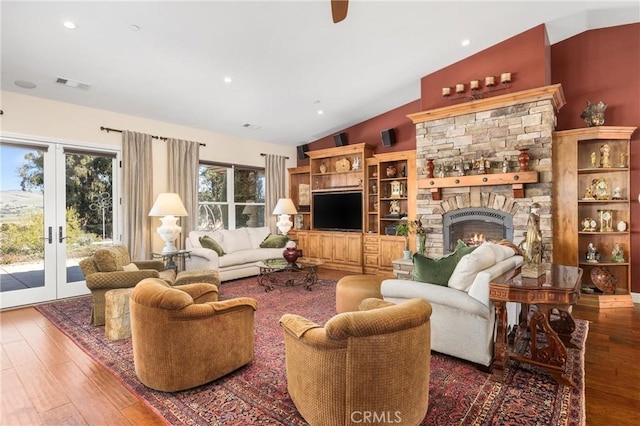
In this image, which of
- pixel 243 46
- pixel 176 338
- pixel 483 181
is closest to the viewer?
pixel 176 338

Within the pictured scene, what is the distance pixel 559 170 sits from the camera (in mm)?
4645

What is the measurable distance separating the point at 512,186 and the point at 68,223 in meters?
6.51

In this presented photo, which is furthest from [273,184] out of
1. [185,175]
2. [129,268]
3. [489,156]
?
[489,156]

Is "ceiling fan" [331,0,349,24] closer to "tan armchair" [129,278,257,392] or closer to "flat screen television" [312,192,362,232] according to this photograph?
"tan armchair" [129,278,257,392]

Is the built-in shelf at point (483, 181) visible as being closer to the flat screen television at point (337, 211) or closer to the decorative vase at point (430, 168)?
the decorative vase at point (430, 168)

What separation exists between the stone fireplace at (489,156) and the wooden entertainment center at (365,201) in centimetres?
61

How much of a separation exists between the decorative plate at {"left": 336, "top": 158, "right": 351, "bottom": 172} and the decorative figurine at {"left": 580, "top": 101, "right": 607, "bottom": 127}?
4.08 meters

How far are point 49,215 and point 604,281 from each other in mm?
7757

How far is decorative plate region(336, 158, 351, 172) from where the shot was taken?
7242 millimetres

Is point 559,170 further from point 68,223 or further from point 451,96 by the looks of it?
point 68,223

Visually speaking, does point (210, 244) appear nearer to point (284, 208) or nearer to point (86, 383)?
point (284, 208)

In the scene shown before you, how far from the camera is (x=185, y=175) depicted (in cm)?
610

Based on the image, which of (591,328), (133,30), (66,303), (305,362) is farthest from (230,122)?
(591,328)

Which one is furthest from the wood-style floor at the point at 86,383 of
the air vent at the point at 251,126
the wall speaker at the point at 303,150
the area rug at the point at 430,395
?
the wall speaker at the point at 303,150
